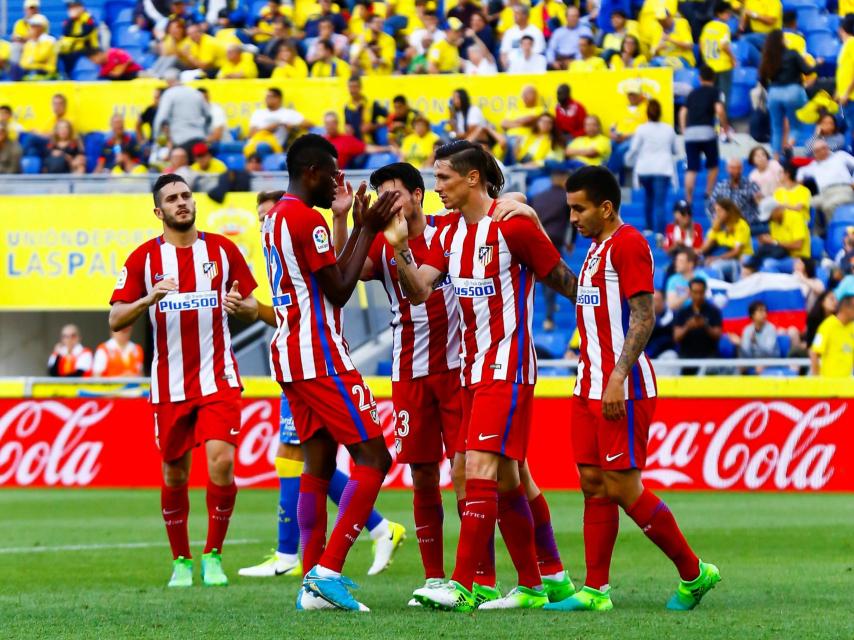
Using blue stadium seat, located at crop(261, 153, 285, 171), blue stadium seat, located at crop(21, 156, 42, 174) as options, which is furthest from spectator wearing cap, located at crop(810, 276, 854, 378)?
blue stadium seat, located at crop(21, 156, 42, 174)

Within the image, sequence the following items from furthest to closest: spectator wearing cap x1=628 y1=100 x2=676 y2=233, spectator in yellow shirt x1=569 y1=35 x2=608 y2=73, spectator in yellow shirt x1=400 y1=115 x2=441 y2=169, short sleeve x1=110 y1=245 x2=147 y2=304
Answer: spectator in yellow shirt x1=569 y1=35 x2=608 y2=73, spectator in yellow shirt x1=400 y1=115 x2=441 y2=169, spectator wearing cap x1=628 y1=100 x2=676 y2=233, short sleeve x1=110 y1=245 x2=147 y2=304

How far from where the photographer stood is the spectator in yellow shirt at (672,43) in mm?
21656

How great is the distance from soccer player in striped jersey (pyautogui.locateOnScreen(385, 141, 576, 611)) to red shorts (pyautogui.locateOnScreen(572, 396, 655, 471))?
276 millimetres

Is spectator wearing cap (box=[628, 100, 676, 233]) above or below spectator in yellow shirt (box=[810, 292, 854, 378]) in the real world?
above

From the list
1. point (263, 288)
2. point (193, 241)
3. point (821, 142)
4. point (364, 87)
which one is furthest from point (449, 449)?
point (364, 87)

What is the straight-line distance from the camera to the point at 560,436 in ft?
55.6

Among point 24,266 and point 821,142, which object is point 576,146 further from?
point 24,266

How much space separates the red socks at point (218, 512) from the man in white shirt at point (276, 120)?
41.8ft

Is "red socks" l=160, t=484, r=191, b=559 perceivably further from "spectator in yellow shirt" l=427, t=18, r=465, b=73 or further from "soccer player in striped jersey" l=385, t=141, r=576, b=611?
"spectator in yellow shirt" l=427, t=18, r=465, b=73

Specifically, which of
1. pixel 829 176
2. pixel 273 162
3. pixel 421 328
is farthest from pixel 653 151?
pixel 421 328

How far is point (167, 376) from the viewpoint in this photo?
938 cm

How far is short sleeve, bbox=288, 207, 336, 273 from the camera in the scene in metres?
7.65

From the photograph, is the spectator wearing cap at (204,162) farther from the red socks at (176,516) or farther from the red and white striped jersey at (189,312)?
the red socks at (176,516)

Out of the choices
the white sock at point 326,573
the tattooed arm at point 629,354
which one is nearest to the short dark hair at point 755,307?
the tattooed arm at point 629,354
